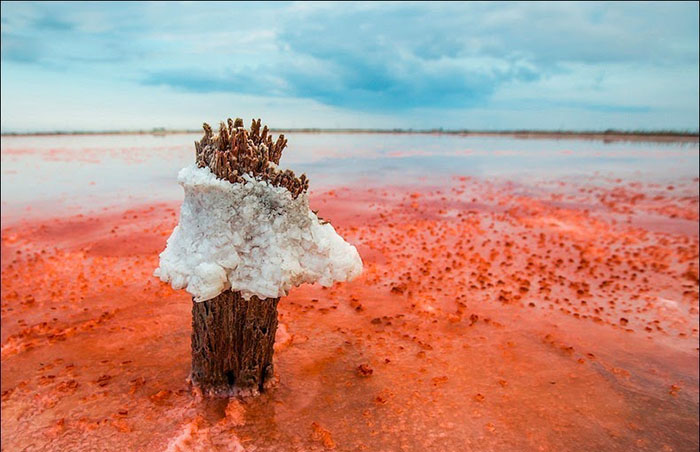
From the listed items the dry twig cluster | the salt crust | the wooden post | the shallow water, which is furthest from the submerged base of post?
the dry twig cluster

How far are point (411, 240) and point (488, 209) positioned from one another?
185 inches

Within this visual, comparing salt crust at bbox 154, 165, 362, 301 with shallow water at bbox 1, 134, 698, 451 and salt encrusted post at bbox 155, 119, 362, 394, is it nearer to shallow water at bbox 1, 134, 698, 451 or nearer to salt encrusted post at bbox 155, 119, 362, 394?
salt encrusted post at bbox 155, 119, 362, 394

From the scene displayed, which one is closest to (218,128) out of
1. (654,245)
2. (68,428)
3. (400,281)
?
(68,428)

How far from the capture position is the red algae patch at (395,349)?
3.46 meters

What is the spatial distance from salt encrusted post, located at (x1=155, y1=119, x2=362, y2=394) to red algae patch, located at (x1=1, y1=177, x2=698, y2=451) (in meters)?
1.26

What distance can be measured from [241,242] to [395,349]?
2.68 metres

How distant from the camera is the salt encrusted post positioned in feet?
9.70

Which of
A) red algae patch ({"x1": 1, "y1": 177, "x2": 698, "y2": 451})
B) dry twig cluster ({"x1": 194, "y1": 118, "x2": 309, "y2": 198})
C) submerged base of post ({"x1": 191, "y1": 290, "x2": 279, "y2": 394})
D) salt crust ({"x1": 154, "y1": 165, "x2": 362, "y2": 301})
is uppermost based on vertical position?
dry twig cluster ({"x1": 194, "y1": 118, "x2": 309, "y2": 198})

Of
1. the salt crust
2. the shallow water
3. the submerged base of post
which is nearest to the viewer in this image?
the salt crust

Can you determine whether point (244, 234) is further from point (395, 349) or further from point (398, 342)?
point (398, 342)

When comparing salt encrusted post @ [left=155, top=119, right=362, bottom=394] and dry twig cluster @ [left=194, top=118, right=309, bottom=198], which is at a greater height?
dry twig cluster @ [left=194, top=118, right=309, bottom=198]

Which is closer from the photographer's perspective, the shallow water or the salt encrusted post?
the salt encrusted post

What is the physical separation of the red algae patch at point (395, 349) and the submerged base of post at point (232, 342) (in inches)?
7.8

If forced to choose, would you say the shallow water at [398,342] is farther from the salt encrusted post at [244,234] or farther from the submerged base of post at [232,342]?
the salt encrusted post at [244,234]
